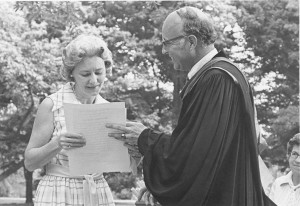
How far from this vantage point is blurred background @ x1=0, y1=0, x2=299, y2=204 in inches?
552

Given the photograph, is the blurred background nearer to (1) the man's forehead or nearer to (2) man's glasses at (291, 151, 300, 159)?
(2) man's glasses at (291, 151, 300, 159)

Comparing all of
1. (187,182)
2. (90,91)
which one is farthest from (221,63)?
(90,91)

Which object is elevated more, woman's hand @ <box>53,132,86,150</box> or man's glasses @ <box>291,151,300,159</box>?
woman's hand @ <box>53,132,86,150</box>

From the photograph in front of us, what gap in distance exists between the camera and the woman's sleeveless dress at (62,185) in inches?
128

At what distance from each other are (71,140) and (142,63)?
14020 millimetres

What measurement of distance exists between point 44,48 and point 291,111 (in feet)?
21.0

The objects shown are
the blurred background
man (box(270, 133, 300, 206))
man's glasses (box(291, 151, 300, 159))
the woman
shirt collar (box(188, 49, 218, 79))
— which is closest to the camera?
shirt collar (box(188, 49, 218, 79))

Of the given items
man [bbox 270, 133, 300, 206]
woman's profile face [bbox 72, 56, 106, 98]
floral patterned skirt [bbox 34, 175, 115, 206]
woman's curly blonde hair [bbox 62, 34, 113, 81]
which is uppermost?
woman's curly blonde hair [bbox 62, 34, 113, 81]

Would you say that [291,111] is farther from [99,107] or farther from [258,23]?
[99,107]

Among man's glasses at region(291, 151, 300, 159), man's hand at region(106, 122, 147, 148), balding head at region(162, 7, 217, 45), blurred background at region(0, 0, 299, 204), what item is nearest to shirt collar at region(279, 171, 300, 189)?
man's glasses at region(291, 151, 300, 159)

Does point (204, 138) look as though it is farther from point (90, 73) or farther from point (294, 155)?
point (294, 155)

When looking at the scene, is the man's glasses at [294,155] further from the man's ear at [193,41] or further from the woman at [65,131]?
the man's ear at [193,41]

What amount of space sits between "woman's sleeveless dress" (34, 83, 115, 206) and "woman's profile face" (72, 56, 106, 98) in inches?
5.5

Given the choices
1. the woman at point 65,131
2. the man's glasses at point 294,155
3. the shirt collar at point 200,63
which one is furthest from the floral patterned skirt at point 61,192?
the man's glasses at point 294,155
